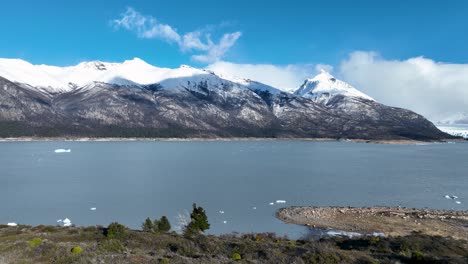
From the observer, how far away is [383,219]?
65688 millimetres

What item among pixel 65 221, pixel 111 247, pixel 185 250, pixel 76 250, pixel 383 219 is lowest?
pixel 65 221

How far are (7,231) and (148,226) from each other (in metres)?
15.2

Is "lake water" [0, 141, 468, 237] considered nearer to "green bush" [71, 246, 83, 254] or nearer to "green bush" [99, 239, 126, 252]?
"green bush" [99, 239, 126, 252]

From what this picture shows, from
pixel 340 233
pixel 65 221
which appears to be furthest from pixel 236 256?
pixel 65 221

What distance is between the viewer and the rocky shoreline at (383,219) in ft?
193

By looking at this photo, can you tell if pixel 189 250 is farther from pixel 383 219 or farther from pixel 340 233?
pixel 383 219

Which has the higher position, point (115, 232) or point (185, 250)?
point (185, 250)

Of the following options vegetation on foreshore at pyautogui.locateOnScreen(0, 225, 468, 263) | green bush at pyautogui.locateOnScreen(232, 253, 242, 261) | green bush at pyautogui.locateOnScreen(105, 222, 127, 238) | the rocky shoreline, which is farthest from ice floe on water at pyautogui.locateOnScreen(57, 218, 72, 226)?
green bush at pyautogui.locateOnScreen(232, 253, 242, 261)

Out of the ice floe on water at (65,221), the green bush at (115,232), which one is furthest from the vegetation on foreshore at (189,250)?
the ice floe on water at (65,221)

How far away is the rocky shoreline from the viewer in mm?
58719

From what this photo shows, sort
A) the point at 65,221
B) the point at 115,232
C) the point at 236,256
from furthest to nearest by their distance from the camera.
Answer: the point at 65,221 → the point at 115,232 → the point at 236,256

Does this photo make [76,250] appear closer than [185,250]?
Yes

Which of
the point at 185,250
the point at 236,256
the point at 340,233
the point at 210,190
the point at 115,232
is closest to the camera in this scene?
the point at 236,256

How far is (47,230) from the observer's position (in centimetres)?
4147
